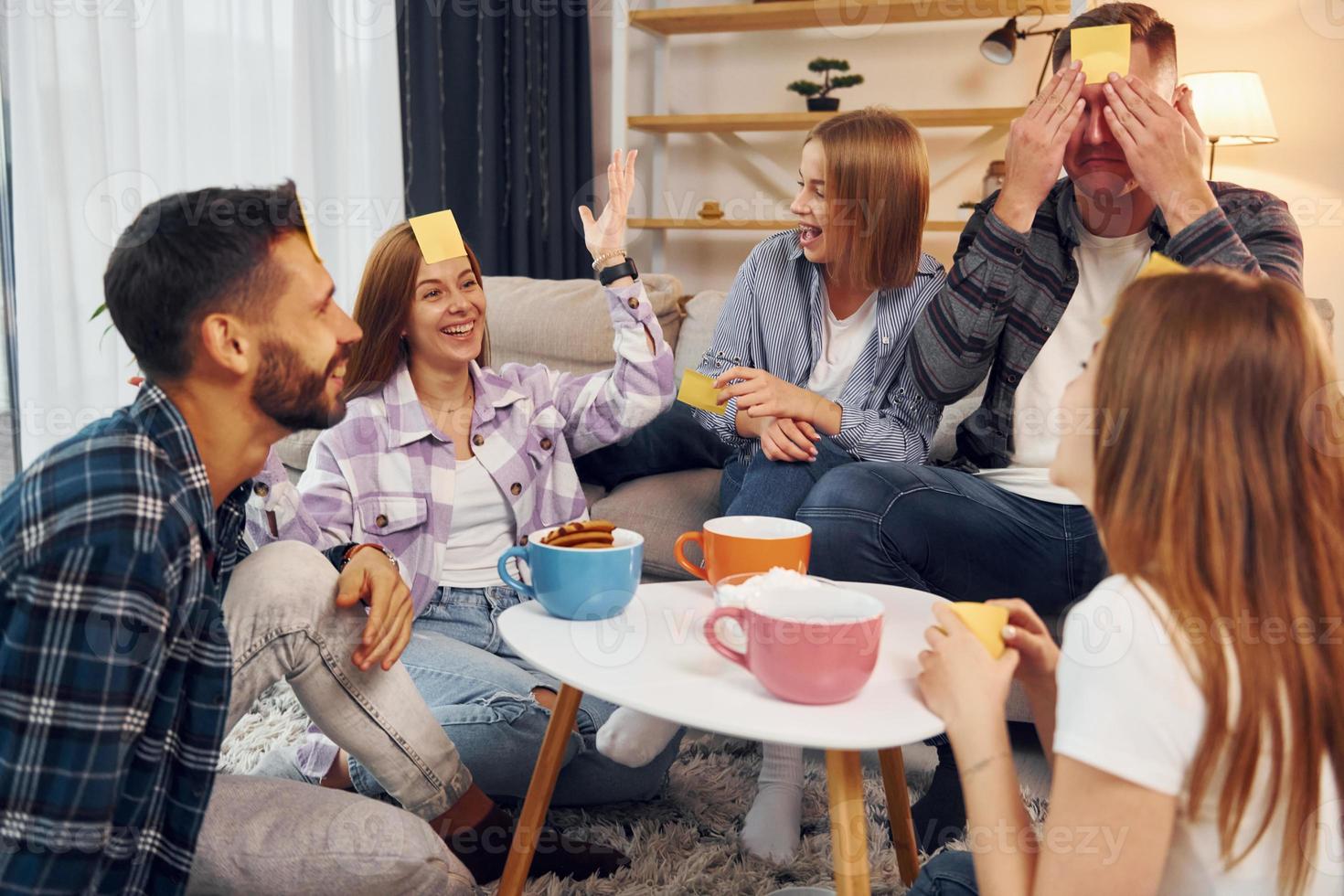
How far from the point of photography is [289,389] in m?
1.07

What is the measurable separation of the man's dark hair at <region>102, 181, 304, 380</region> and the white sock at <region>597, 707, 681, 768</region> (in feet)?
2.00

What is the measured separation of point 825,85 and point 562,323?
186cm

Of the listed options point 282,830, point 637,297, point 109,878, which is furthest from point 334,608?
point 637,297

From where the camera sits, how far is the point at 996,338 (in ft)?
5.57

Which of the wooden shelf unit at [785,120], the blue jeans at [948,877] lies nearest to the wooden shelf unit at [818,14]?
the wooden shelf unit at [785,120]

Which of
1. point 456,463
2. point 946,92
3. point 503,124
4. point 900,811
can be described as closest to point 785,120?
point 946,92

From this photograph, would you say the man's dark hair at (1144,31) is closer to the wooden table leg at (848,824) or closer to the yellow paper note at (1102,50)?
the yellow paper note at (1102,50)

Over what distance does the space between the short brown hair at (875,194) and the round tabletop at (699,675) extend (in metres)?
0.77

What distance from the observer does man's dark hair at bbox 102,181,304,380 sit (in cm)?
102
